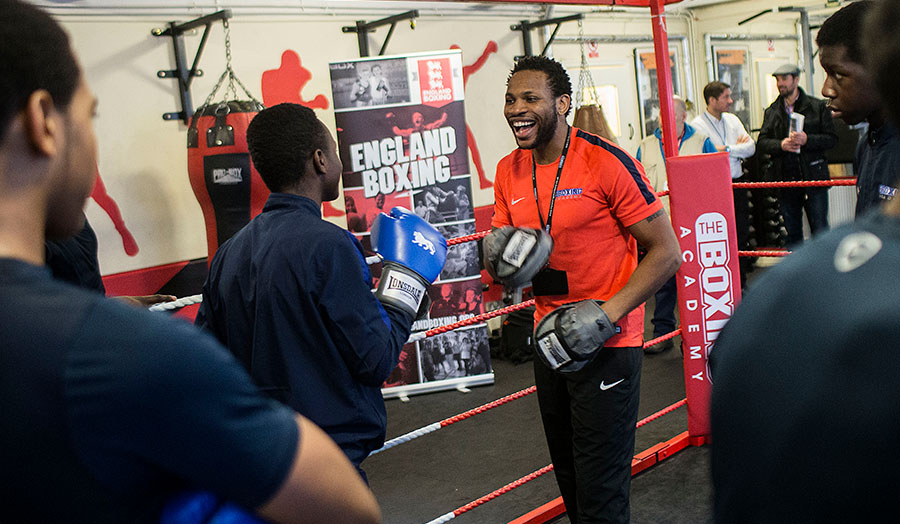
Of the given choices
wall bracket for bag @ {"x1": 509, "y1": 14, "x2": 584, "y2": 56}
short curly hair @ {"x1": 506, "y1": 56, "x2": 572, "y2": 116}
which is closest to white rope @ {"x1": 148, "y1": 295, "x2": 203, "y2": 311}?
short curly hair @ {"x1": 506, "y1": 56, "x2": 572, "y2": 116}

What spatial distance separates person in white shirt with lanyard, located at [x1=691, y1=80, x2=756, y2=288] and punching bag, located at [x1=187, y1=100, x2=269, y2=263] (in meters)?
3.23

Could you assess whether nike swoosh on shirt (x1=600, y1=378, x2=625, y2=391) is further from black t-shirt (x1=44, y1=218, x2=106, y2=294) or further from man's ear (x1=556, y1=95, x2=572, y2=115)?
black t-shirt (x1=44, y1=218, x2=106, y2=294)

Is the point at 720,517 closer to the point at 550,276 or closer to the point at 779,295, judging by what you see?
the point at 779,295

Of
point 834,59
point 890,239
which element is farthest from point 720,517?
point 834,59

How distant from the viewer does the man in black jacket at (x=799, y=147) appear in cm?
566

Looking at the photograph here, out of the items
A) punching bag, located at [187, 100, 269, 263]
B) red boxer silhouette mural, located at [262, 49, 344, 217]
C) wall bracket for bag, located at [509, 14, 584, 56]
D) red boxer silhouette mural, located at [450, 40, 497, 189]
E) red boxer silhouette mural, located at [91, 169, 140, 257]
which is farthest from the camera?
wall bracket for bag, located at [509, 14, 584, 56]

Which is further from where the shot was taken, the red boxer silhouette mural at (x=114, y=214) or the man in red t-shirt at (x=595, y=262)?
the red boxer silhouette mural at (x=114, y=214)

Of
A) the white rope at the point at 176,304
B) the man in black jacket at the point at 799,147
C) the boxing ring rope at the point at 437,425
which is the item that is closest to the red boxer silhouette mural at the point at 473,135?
the man in black jacket at the point at 799,147

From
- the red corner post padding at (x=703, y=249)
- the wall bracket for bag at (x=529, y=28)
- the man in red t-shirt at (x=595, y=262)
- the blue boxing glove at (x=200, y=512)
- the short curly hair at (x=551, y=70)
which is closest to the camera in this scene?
the blue boxing glove at (x=200, y=512)

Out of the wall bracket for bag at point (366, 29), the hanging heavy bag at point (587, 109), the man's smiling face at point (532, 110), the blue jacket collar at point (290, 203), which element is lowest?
the blue jacket collar at point (290, 203)

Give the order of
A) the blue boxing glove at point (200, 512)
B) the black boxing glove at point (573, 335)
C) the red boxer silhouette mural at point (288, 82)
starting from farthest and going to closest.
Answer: the red boxer silhouette mural at point (288, 82) < the black boxing glove at point (573, 335) < the blue boxing glove at point (200, 512)

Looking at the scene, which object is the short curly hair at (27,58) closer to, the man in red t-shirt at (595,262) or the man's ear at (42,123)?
the man's ear at (42,123)

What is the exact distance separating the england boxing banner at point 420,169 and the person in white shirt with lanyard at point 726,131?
6.76 feet

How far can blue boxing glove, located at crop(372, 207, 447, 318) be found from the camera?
167cm
